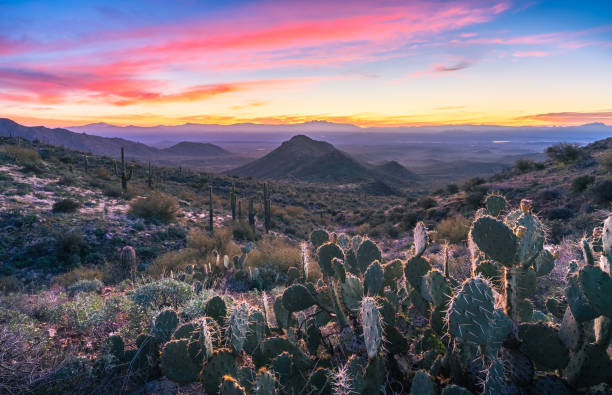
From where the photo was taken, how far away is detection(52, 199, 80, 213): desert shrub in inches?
619

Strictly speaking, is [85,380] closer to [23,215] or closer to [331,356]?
[331,356]

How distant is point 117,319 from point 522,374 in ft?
15.4

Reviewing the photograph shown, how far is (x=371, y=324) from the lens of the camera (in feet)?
6.32

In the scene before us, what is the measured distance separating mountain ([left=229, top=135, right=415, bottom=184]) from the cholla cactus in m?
72.8

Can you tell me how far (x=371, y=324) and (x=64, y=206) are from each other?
59.6 ft

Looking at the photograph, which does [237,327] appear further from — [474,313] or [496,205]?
[496,205]

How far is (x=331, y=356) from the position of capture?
108 inches


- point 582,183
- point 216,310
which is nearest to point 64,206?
point 216,310

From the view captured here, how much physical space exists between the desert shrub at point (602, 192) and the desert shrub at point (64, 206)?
23.3m

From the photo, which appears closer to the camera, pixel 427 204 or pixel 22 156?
pixel 22 156

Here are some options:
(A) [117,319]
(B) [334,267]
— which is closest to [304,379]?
(B) [334,267]

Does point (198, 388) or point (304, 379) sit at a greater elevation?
point (304, 379)

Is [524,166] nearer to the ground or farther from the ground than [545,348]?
farther from the ground

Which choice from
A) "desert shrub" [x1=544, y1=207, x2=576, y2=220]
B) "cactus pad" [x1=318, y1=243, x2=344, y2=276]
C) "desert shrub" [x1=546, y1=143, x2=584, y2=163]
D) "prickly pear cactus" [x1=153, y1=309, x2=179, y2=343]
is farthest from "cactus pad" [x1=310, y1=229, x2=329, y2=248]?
"desert shrub" [x1=546, y1=143, x2=584, y2=163]
